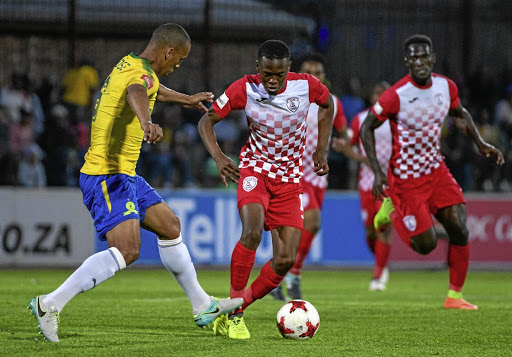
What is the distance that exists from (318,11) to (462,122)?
9.43 meters

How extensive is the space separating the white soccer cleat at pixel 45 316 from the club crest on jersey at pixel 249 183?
176cm

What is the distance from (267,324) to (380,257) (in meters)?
4.86

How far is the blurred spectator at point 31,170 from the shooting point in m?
15.4

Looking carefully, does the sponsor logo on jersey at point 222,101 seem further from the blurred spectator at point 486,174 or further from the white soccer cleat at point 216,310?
the blurred spectator at point 486,174

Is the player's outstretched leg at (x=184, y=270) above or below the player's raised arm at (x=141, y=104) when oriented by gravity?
below

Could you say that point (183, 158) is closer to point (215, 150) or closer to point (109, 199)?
point (215, 150)

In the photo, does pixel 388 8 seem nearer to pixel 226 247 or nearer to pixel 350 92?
pixel 350 92

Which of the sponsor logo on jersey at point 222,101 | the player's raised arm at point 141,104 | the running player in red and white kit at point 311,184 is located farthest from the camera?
the running player in red and white kit at point 311,184

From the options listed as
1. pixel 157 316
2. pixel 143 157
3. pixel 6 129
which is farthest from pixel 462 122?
pixel 6 129

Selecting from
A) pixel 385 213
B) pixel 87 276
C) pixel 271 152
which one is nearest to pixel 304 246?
pixel 385 213

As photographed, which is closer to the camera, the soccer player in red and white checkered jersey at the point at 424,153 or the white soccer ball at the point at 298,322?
the white soccer ball at the point at 298,322

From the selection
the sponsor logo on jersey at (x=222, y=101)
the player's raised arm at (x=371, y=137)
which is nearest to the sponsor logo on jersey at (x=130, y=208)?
the sponsor logo on jersey at (x=222, y=101)

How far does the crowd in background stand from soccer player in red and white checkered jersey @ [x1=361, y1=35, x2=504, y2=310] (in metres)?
6.86

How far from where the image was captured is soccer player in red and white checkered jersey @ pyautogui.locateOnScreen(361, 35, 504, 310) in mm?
9188
